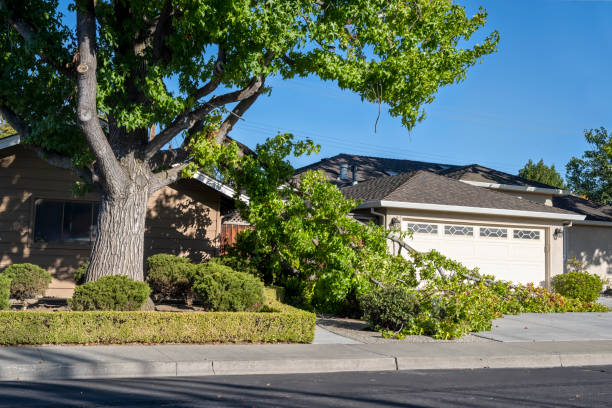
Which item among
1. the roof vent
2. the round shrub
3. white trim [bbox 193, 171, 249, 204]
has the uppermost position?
the roof vent

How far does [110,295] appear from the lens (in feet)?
32.7

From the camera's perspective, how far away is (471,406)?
6414 mm

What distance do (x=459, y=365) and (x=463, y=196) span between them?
10.7 meters

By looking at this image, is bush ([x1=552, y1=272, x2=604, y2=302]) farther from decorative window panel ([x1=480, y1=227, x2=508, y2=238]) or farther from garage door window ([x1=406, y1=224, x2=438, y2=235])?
garage door window ([x1=406, y1=224, x2=438, y2=235])

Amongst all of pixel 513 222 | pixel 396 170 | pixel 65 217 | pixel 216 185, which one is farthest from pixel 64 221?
pixel 396 170

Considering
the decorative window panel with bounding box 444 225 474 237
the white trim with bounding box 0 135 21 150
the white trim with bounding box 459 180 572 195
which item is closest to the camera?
the white trim with bounding box 0 135 21 150

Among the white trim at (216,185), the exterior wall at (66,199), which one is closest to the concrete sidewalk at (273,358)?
the white trim at (216,185)

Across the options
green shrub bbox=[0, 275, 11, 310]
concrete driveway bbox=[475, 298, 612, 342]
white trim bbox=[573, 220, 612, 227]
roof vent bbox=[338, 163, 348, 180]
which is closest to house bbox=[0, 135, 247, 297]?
green shrub bbox=[0, 275, 11, 310]

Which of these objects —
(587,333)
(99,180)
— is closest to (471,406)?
(587,333)

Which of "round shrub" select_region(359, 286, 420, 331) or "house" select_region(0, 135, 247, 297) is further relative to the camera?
"house" select_region(0, 135, 247, 297)

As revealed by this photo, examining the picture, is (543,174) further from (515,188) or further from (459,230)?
(459,230)

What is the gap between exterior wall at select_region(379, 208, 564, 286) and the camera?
18109 millimetres

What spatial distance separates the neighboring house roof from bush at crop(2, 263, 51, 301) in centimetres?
938

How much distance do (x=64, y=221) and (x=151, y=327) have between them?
7487 millimetres
